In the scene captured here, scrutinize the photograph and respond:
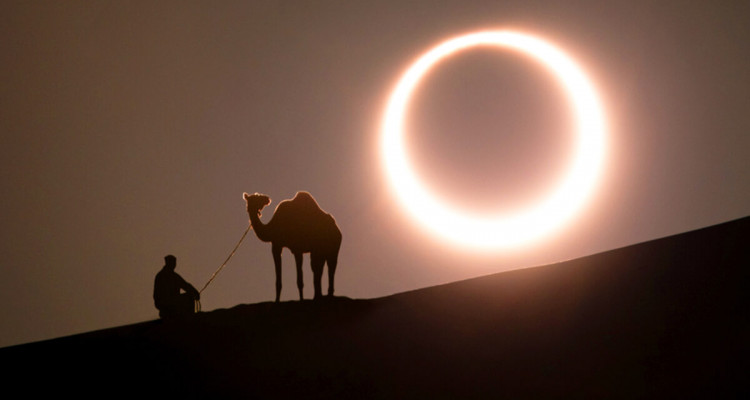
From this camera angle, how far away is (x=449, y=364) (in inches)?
390

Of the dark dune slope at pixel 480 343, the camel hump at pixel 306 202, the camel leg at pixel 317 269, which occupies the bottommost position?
the dark dune slope at pixel 480 343

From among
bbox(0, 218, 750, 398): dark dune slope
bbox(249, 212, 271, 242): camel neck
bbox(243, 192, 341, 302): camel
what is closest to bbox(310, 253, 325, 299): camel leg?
Result: bbox(243, 192, 341, 302): camel

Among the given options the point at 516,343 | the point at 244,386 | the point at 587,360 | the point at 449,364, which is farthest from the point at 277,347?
the point at 587,360

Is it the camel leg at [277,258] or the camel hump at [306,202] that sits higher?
the camel hump at [306,202]

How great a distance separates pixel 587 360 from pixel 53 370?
896cm

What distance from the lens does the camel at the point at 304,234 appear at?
38.1 ft

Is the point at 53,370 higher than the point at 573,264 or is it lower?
lower

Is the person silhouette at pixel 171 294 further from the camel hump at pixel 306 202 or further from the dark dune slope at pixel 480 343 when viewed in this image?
the camel hump at pixel 306 202

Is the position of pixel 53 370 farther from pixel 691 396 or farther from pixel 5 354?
pixel 691 396

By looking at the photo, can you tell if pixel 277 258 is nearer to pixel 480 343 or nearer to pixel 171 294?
pixel 171 294

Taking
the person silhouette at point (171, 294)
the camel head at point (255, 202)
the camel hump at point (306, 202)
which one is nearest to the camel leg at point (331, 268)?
the camel hump at point (306, 202)

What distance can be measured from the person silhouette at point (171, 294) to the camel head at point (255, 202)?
2.35 meters

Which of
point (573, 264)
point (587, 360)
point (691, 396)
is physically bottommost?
point (691, 396)

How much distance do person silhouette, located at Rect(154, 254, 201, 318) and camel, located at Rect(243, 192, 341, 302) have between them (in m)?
2.33
